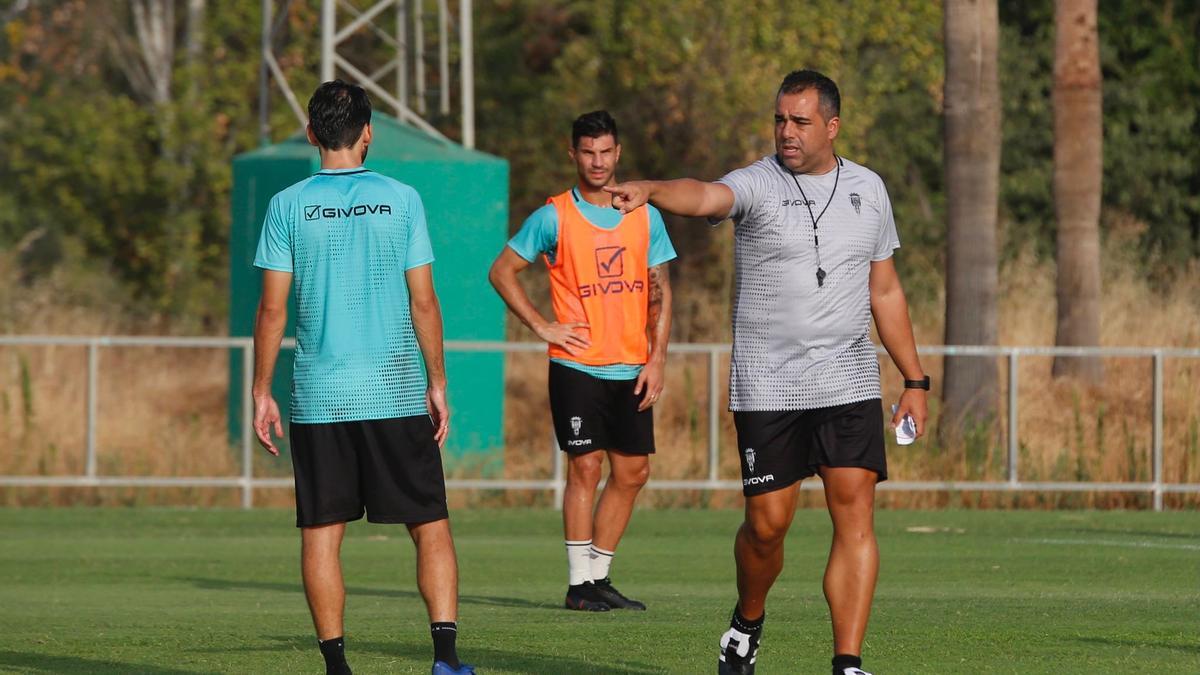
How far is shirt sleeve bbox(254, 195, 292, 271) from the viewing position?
308 inches

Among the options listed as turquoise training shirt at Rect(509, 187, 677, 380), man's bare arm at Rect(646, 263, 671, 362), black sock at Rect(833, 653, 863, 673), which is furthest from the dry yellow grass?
black sock at Rect(833, 653, 863, 673)

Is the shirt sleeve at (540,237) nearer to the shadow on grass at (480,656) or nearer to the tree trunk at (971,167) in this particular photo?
the shadow on grass at (480,656)

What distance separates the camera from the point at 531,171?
37.4 m

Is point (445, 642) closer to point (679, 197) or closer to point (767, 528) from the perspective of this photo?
point (767, 528)

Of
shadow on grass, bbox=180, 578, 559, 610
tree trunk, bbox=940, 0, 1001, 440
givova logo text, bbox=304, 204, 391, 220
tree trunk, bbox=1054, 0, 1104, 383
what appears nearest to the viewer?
givova logo text, bbox=304, 204, 391, 220

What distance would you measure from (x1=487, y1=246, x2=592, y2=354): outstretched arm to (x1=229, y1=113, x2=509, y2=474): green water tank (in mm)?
10579

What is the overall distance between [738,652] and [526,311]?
2823mm

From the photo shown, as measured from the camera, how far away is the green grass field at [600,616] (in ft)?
30.3

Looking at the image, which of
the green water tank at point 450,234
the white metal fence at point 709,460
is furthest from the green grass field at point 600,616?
the green water tank at point 450,234

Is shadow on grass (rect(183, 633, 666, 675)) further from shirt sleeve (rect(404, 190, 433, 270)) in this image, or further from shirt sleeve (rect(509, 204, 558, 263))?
shirt sleeve (rect(509, 204, 558, 263))

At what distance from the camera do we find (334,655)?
7.91 m

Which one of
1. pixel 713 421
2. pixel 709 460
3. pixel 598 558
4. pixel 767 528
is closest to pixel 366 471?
pixel 767 528

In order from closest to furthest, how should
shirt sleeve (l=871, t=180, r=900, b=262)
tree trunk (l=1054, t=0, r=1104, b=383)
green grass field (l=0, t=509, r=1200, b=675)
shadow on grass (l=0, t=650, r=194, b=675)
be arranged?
shirt sleeve (l=871, t=180, r=900, b=262) → shadow on grass (l=0, t=650, r=194, b=675) → green grass field (l=0, t=509, r=1200, b=675) → tree trunk (l=1054, t=0, r=1104, b=383)

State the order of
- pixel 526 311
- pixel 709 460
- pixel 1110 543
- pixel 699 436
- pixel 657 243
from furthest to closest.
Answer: pixel 699 436 < pixel 709 460 < pixel 1110 543 < pixel 657 243 < pixel 526 311
